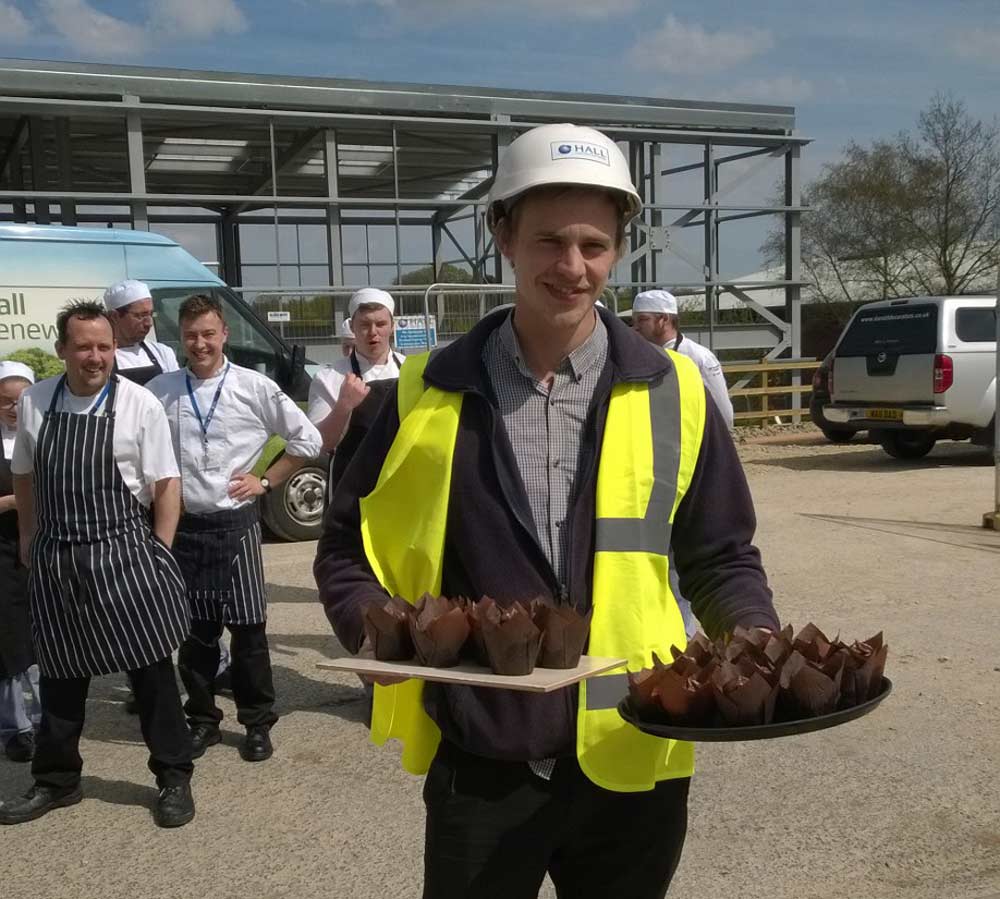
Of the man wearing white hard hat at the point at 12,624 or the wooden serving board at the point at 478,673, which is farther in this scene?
the man wearing white hard hat at the point at 12,624

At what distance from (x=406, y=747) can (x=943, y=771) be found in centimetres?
320

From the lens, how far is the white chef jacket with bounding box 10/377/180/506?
14.0 feet

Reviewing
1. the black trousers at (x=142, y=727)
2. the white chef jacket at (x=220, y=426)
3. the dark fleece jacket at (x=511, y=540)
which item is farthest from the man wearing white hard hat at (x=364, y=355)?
the dark fleece jacket at (x=511, y=540)

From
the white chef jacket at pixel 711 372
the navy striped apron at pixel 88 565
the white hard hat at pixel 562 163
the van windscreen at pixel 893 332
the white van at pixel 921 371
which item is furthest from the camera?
the van windscreen at pixel 893 332

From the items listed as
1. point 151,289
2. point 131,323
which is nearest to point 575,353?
point 131,323

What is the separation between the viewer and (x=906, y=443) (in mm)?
15000

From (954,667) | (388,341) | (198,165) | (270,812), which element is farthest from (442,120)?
(270,812)

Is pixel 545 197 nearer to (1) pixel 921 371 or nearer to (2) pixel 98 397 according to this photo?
(2) pixel 98 397

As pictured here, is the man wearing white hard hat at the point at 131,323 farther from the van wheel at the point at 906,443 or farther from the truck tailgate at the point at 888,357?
the van wheel at the point at 906,443

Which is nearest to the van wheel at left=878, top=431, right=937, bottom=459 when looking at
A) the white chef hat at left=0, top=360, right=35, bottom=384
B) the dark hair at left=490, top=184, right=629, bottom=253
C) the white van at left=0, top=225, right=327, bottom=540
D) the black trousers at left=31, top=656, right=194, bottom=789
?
the white van at left=0, top=225, right=327, bottom=540

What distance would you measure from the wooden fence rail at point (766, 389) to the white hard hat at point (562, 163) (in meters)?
17.5

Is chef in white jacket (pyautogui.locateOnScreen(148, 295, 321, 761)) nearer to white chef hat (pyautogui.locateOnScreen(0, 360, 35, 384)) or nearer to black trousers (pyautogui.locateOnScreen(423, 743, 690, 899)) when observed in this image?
white chef hat (pyautogui.locateOnScreen(0, 360, 35, 384))

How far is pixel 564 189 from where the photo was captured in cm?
185

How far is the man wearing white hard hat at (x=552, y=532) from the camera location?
1.86 m
